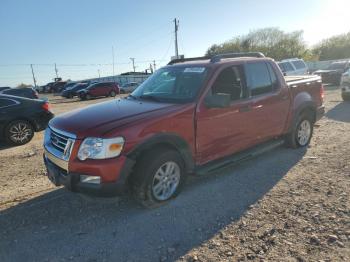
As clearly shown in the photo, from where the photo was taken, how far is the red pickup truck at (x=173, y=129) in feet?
12.6

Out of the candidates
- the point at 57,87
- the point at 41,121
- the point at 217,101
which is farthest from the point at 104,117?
the point at 57,87

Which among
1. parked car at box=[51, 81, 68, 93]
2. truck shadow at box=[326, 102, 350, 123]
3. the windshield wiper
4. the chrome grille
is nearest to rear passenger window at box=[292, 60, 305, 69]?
truck shadow at box=[326, 102, 350, 123]

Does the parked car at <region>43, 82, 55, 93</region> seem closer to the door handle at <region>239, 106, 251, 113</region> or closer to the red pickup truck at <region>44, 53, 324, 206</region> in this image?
the red pickup truck at <region>44, 53, 324, 206</region>

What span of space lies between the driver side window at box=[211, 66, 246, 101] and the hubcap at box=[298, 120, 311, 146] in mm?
2074

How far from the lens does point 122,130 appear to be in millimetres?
3844

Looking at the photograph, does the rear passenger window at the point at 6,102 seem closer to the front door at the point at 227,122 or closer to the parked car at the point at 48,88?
the front door at the point at 227,122

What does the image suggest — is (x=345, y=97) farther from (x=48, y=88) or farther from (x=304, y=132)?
(x=48, y=88)

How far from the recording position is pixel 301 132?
6656 millimetres

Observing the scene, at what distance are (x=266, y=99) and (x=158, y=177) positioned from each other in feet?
8.11

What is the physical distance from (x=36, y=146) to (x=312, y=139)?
6.67 metres

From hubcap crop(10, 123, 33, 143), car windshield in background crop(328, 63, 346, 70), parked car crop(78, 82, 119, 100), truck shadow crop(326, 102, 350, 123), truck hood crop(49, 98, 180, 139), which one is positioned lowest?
parked car crop(78, 82, 119, 100)

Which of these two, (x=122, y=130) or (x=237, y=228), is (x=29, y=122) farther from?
(x=237, y=228)

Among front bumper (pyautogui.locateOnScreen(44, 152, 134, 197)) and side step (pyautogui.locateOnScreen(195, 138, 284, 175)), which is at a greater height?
front bumper (pyautogui.locateOnScreen(44, 152, 134, 197))

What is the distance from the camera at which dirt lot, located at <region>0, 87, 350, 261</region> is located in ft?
11.0
